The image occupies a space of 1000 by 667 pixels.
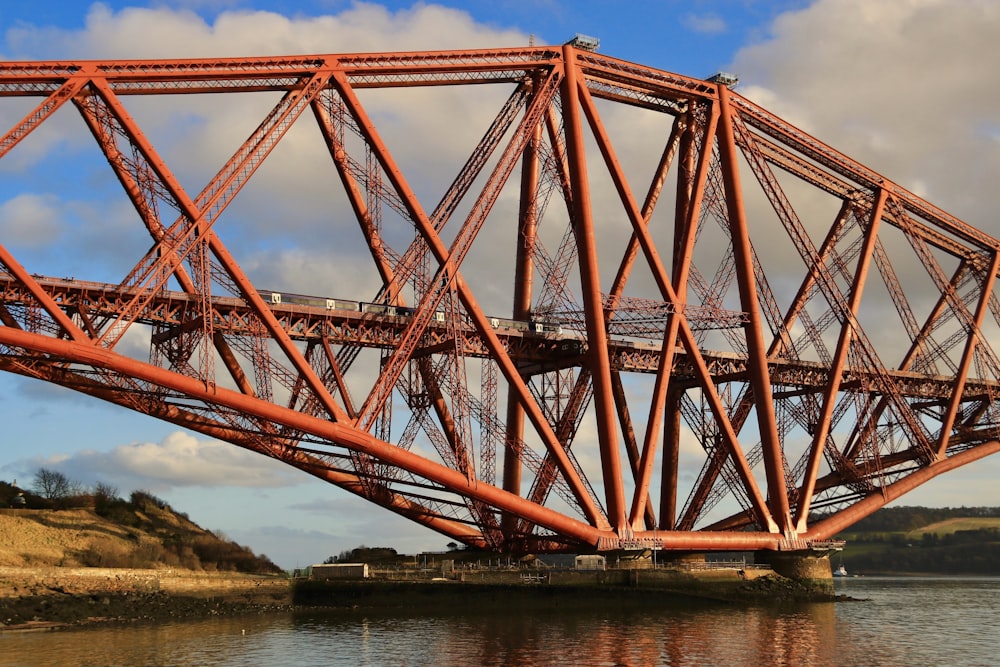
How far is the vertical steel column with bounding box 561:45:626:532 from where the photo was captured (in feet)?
200

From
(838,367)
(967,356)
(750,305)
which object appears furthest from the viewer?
(967,356)

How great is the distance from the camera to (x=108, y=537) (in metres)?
63.6

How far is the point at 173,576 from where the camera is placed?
58.1 metres

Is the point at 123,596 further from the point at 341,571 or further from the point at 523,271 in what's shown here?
the point at 523,271

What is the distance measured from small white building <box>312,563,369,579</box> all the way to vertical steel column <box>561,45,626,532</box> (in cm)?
1371

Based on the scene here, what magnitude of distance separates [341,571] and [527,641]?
18761mm

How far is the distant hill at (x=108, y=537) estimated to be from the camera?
2338 inches

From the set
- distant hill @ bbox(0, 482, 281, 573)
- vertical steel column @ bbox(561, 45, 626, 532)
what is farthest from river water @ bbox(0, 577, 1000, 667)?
distant hill @ bbox(0, 482, 281, 573)

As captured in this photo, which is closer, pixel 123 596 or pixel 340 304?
pixel 123 596

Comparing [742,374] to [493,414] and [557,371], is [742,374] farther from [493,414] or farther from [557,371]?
[493,414]

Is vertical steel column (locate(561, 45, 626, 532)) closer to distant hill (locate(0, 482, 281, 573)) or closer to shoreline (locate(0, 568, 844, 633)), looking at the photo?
shoreline (locate(0, 568, 844, 633))

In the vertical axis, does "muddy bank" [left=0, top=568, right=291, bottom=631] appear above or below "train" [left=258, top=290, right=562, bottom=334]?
below

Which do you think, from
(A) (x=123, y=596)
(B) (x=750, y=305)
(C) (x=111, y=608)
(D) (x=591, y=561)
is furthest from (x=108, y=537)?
(B) (x=750, y=305)

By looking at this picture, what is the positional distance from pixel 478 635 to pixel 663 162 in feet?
126
